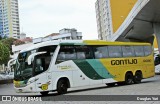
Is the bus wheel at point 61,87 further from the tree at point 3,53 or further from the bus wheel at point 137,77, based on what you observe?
the tree at point 3,53

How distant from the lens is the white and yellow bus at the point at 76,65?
16.9 m

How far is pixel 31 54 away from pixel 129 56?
752cm

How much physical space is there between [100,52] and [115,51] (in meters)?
1.43

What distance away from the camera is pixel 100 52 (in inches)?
799

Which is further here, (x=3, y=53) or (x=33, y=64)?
(x=3, y=53)

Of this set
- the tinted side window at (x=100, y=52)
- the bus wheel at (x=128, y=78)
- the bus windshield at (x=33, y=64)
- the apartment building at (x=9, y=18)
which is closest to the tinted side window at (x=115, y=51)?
the tinted side window at (x=100, y=52)

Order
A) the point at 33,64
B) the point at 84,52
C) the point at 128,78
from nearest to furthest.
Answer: the point at 33,64 → the point at 84,52 → the point at 128,78

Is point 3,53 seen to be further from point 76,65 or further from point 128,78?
point 76,65

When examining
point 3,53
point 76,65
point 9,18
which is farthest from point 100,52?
point 9,18

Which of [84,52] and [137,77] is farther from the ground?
[84,52]

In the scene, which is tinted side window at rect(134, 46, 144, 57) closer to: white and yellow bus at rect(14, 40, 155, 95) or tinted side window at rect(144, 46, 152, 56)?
white and yellow bus at rect(14, 40, 155, 95)

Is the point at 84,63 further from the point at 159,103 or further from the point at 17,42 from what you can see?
the point at 17,42

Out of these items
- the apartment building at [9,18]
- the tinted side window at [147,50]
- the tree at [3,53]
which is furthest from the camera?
the apartment building at [9,18]

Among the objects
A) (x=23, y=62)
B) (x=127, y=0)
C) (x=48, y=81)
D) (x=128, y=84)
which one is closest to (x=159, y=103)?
(x=48, y=81)
